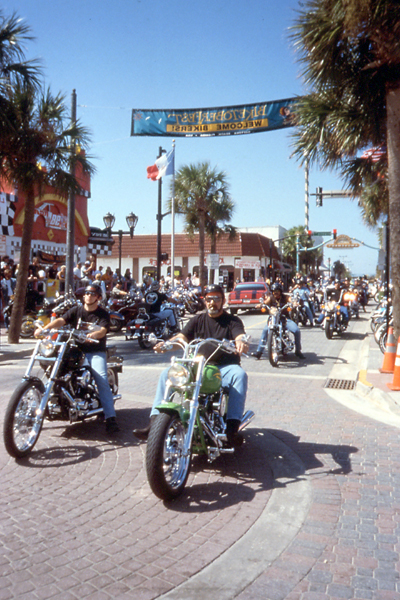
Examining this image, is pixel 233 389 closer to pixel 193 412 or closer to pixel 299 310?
pixel 193 412

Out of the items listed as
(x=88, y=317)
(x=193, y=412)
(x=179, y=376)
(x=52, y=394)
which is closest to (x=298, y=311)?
(x=88, y=317)

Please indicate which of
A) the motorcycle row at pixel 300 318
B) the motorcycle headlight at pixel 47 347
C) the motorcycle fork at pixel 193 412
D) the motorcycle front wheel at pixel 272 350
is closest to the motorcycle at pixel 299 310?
the motorcycle row at pixel 300 318

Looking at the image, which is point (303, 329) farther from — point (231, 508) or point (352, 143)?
point (231, 508)

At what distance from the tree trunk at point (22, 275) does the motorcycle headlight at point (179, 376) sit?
9.91 metres

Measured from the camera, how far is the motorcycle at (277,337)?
36.6 feet

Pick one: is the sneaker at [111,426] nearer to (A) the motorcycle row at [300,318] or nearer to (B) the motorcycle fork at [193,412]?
(B) the motorcycle fork at [193,412]

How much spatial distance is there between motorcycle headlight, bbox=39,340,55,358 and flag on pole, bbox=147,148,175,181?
2168cm

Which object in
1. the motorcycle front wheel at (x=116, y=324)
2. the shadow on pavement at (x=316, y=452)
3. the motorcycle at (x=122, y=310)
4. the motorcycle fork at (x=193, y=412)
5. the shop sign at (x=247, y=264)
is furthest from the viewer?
the shop sign at (x=247, y=264)

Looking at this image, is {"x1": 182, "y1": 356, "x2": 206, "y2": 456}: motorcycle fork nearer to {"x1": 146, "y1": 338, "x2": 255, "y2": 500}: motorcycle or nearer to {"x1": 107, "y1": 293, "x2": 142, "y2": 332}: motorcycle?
{"x1": 146, "y1": 338, "x2": 255, "y2": 500}: motorcycle

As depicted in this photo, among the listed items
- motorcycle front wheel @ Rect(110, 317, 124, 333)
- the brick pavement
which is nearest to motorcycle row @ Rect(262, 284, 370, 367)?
the brick pavement

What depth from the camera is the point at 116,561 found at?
11.1 feet

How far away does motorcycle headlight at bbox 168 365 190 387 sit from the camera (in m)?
4.57

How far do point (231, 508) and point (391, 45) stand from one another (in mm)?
9408

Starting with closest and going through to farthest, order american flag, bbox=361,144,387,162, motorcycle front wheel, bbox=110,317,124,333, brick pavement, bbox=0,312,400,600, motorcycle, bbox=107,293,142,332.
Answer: brick pavement, bbox=0,312,400,600, american flag, bbox=361,144,387,162, motorcycle, bbox=107,293,142,332, motorcycle front wheel, bbox=110,317,124,333
